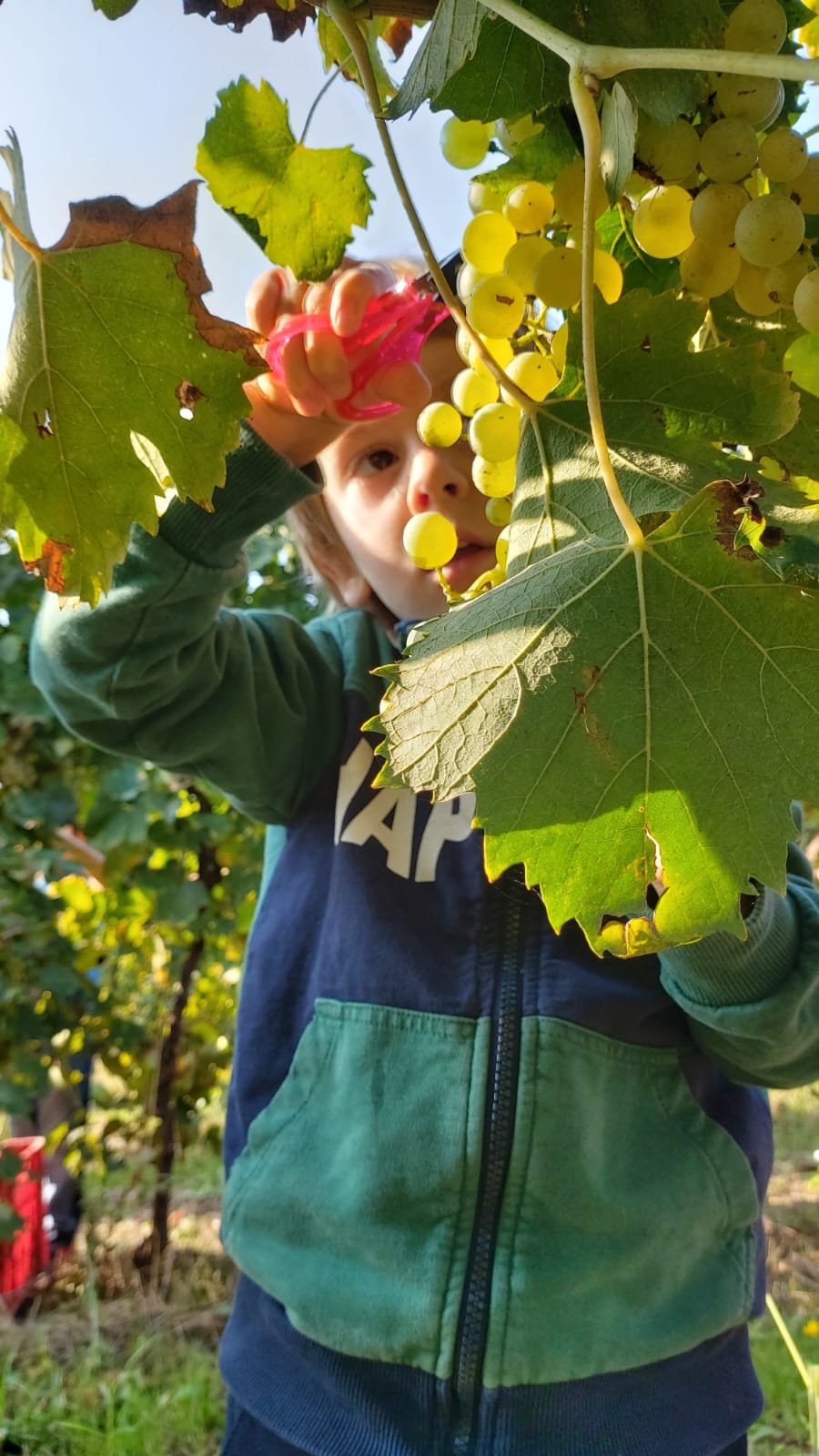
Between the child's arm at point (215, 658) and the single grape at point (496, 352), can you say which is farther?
the child's arm at point (215, 658)

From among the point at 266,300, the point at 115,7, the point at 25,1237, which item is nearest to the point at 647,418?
the point at 115,7

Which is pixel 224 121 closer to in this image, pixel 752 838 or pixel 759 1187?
pixel 752 838

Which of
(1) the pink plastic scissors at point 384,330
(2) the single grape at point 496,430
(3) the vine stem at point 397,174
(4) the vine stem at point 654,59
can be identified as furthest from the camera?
(1) the pink plastic scissors at point 384,330

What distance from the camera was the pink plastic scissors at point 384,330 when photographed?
54 centimetres

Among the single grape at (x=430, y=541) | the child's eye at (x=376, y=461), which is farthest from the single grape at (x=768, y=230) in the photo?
the child's eye at (x=376, y=461)

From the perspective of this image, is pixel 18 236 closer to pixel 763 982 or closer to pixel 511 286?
pixel 511 286

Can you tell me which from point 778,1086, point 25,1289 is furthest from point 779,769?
point 25,1289

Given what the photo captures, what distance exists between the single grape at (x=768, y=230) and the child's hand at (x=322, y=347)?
28 centimetres

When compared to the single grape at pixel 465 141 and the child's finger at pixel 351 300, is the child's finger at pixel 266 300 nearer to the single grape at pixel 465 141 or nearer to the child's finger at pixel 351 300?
the child's finger at pixel 351 300

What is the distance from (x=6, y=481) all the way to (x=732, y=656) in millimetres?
246

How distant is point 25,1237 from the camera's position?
80.5 inches

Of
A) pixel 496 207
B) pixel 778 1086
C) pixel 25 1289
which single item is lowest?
pixel 25 1289

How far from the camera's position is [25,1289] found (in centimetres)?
202

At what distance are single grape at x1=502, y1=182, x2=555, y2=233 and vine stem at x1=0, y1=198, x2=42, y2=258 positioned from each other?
0.16 metres
